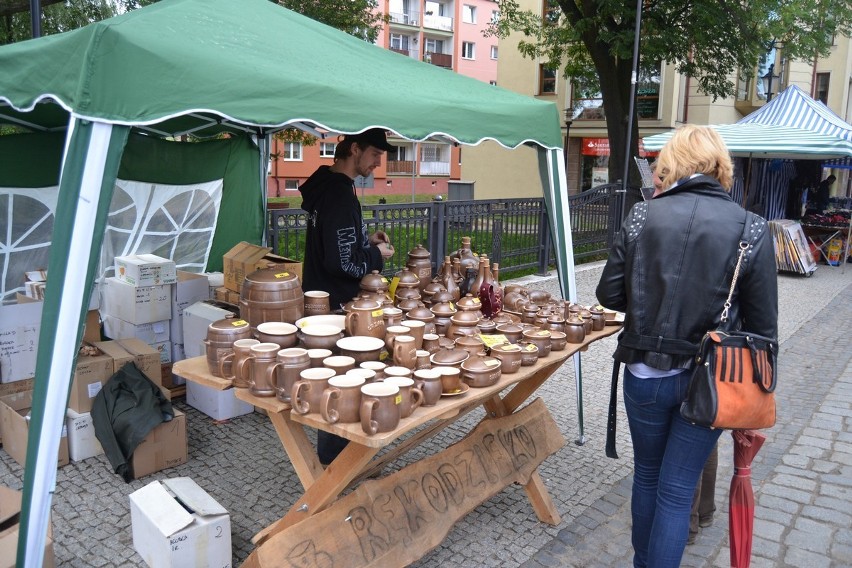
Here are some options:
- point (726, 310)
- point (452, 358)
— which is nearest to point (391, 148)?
point (452, 358)

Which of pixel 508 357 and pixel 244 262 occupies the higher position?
pixel 244 262

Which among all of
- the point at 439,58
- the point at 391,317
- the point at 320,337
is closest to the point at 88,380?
the point at 320,337

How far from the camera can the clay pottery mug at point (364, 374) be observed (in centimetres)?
212

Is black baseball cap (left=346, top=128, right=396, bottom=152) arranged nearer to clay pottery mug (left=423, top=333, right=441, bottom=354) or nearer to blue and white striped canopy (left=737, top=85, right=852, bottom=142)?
clay pottery mug (left=423, top=333, right=441, bottom=354)

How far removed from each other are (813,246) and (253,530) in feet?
39.5

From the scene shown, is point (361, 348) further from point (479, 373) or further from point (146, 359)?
point (146, 359)

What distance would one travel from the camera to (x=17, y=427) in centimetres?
334

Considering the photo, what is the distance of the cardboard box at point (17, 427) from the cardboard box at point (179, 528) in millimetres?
1050

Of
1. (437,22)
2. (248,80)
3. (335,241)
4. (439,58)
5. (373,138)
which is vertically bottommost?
(335,241)

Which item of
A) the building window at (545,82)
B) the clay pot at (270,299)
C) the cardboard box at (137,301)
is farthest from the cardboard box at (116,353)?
the building window at (545,82)

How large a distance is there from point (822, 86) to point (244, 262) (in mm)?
26933

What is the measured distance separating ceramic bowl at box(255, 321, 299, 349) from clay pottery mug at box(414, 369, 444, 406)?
1.68 ft

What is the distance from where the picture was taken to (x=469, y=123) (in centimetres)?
310

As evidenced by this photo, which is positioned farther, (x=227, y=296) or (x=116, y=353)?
(x=227, y=296)
